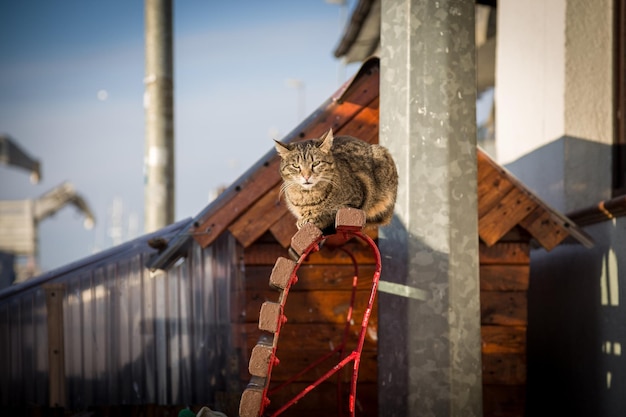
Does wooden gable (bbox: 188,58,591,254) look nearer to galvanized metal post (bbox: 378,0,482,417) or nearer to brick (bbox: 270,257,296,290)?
galvanized metal post (bbox: 378,0,482,417)

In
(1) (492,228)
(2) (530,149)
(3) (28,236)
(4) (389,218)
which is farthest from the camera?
(3) (28,236)

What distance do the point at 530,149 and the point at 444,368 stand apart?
12.8 feet

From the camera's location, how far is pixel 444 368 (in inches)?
141

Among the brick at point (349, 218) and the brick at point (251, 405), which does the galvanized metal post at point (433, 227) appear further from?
the brick at point (251, 405)

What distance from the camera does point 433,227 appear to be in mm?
3633

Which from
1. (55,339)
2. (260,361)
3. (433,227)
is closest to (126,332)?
(55,339)

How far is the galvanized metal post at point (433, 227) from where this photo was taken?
11.8ft

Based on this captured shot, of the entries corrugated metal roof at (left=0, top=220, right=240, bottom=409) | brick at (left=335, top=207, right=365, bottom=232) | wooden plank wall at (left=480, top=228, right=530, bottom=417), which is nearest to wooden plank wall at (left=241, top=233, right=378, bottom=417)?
corrugated metal roof at (left=0, top=220, right=240, bottom=409)

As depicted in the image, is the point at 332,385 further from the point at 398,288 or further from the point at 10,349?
the point at 10,349

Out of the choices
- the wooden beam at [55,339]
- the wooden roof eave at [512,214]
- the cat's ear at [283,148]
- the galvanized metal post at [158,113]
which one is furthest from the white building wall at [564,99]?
the wooden beam at [55,339]

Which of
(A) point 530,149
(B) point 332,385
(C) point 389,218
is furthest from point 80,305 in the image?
(A) point 530,149

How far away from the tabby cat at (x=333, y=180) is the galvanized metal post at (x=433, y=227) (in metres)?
0.10

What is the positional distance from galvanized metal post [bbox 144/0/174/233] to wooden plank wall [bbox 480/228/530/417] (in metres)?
4.17

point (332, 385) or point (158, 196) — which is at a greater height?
point (158, 196)
